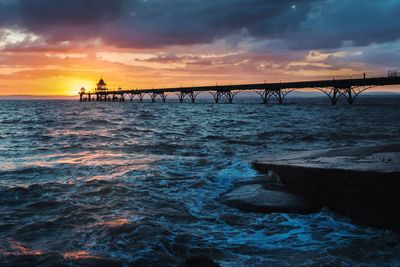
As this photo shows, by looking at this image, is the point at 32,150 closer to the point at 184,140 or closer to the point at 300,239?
the point at 184,140

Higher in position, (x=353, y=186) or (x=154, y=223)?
(x=353, y=186)

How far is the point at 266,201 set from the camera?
6.64 metres

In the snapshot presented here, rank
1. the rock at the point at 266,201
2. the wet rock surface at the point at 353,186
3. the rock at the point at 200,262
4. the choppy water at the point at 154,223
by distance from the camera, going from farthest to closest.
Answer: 1. the rock at the point at 266,201
2. the wet rock surface at the point at 353,186
3. the choppy water at the point at 154,223
4. the rock at the point at 200,262

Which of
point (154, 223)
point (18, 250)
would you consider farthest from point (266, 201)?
point (18, 250)

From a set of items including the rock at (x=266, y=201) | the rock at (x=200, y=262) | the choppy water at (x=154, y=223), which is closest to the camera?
the rock at (x=200, y=262)

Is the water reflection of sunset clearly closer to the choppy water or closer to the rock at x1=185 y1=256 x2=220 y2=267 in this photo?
the choppy water

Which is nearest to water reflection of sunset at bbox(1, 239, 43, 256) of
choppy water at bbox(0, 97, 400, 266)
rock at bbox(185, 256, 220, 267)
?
choppy water at bbox(0, 97, 400, 266)

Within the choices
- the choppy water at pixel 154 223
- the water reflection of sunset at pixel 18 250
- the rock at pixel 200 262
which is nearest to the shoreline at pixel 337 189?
the choppy water at pixel 154 223

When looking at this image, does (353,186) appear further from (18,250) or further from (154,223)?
(18,250)

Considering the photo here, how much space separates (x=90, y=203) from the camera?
23.2ft

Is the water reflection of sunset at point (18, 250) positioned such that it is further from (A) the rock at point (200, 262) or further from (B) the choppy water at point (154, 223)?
(A) the rock at point (200, 262)

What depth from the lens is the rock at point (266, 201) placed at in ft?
20.8

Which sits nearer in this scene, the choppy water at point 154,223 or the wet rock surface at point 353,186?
the choppy water at point 154,223

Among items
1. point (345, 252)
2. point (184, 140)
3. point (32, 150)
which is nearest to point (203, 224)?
point (345, 252)
